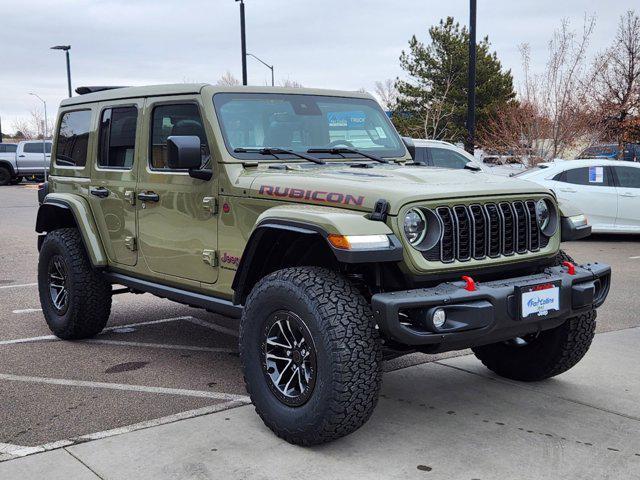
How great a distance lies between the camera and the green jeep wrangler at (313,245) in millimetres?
3896

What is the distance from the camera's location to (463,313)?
3.88 m

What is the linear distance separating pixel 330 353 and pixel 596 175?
34.3ft

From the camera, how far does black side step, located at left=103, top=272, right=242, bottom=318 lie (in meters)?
4.87

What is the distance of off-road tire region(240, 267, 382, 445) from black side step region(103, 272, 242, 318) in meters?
0.68

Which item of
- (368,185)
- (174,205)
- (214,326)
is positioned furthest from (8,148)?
(368,185)

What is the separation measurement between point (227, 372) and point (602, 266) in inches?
101

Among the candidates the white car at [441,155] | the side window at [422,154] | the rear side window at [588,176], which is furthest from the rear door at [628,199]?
the side window at [422,154]

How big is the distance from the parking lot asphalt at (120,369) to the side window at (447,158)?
471cm

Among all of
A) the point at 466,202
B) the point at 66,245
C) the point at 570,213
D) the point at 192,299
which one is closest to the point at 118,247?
the point at 66,245

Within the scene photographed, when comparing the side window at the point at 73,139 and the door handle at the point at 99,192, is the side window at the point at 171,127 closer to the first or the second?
the door handle at the point at 99,192

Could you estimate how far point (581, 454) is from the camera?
159 inches

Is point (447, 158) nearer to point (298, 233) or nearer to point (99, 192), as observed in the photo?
point (99, 192)

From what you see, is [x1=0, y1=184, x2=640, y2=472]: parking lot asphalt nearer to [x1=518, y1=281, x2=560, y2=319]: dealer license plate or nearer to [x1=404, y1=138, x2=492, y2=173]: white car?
[x1=518, y1=281, x2=560, y2=319]: dealer license plate

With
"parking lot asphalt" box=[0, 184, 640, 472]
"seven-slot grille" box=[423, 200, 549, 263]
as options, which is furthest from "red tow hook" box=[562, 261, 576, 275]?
"parking lot asphalt" box=[0, 184, 640, 472]
